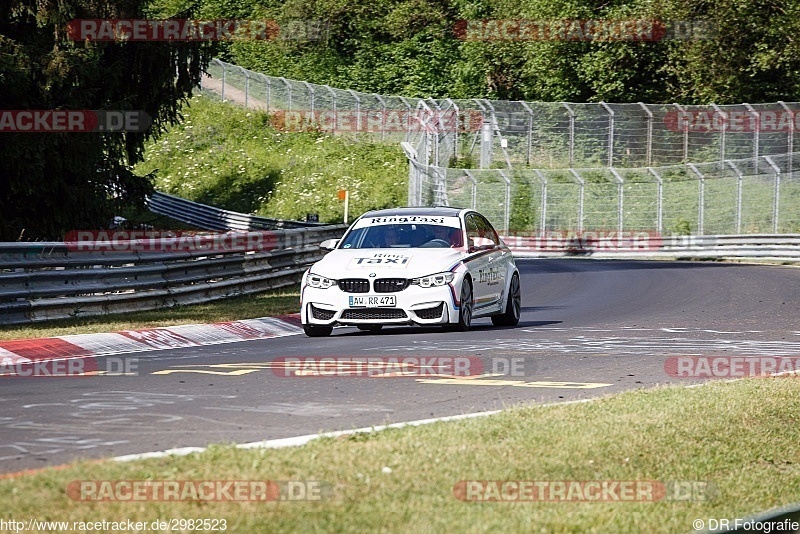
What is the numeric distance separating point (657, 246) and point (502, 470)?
37609 millimetres

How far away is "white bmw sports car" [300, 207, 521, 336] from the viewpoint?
16172 mm

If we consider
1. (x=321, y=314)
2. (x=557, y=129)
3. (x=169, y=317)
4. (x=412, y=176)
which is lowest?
(x=169, y=317)

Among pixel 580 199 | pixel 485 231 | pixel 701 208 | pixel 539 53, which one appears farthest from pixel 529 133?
pixel 485 231

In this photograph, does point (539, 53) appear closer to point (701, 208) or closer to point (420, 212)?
point (701, 208)

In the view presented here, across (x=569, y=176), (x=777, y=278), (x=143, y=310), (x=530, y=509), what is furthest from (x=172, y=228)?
(x=530, y=509)

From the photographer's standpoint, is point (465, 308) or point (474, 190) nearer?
point (465, 308)

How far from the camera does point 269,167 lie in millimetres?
58562

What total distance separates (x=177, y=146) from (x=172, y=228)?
11530 millimetres

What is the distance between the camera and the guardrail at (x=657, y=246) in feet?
128

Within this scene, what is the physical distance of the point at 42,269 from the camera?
1797cm

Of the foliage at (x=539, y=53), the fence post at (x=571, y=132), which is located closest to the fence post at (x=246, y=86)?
the foliage at (x=539, y=53)

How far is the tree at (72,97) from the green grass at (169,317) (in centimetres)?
480

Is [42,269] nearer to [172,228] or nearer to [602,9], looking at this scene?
Result: [172,228]

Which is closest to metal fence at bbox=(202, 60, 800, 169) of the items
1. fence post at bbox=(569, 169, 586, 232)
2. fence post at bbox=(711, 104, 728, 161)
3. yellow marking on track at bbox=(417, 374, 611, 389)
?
fence post at bbox=(711, 104, 728, 161)
